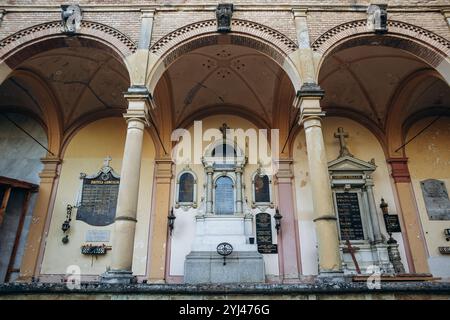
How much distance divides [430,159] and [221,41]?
765 centimetres

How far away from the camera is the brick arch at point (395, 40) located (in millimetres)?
7465

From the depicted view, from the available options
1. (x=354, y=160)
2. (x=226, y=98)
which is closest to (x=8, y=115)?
(x=226, y=98)

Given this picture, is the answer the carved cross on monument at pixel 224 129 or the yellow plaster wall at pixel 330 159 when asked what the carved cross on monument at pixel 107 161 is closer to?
the carved cross on monument at pixel 224 129

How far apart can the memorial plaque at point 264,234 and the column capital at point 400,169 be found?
164 inches

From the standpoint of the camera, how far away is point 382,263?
8.81 meters

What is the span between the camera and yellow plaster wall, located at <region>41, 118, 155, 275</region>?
30.2 ft

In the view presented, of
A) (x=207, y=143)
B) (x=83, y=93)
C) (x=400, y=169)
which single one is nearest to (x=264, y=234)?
(x=207, y=143)

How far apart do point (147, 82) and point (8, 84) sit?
5776 mm

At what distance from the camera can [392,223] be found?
9461 millimetres

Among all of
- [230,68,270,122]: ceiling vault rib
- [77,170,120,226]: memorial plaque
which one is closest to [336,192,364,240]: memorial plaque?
[230,68,270,122]: ceiling vault rib

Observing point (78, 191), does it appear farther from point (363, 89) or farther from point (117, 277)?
point (363, 89)

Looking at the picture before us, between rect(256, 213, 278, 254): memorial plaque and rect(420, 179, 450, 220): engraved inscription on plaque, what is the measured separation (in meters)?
4.78

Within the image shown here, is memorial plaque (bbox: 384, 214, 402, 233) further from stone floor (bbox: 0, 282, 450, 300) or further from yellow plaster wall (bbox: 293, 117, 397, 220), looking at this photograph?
stone floor (bbox: 0, 282, 450, 300)

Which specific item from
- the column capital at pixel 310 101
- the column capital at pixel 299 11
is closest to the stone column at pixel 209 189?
the column capital at pixel 310 101
